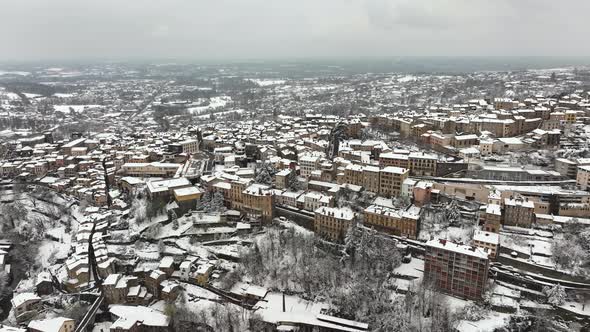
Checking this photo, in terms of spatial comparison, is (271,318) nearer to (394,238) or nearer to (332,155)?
(394,238)

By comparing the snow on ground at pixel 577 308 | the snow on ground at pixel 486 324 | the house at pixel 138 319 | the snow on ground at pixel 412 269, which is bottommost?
the house at pixel 138 319

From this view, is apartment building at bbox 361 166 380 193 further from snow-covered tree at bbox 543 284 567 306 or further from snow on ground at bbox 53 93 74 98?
snow on ground at bbox 53 93 74 98

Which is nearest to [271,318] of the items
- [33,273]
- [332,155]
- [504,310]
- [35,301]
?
[504,310]

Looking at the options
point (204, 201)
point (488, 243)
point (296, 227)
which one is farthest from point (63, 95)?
point (488, 243)

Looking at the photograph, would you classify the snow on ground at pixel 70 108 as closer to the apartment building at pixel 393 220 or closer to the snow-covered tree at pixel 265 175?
the snow-covered tree at pixel 265 175

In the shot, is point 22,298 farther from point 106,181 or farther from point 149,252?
point 106,181

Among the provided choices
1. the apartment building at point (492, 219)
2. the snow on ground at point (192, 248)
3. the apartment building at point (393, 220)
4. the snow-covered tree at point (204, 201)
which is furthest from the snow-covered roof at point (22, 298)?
the apartment building at point (492, 219)

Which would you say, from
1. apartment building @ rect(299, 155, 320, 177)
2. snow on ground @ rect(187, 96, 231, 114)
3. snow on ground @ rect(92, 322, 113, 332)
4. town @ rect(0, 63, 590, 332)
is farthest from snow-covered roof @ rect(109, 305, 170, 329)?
snow on ground @ rect(187, 96, 231, 114)
